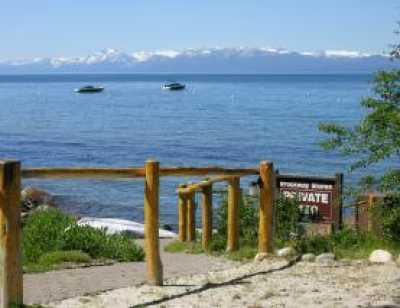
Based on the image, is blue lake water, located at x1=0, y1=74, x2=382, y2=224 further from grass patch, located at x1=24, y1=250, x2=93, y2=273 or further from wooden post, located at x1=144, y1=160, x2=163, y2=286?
wooden post, located at x1=144, y1=160, x2=163, y2=286

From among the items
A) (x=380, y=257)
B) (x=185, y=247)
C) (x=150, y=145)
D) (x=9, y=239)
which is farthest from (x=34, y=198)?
(x=150, y=145)

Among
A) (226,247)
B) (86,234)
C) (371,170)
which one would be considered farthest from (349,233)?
(371,170)

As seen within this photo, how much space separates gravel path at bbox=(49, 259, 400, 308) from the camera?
8.41 metres

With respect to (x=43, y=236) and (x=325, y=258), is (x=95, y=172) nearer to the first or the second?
(x=43, y=236)

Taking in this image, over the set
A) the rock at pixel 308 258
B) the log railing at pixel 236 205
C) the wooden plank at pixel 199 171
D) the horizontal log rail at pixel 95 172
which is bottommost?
the rock at pixel 308 258

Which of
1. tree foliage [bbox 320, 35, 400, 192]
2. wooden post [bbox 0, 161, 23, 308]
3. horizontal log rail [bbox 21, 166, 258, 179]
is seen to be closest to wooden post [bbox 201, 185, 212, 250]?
tree foliage [bbox 320, 35, 400, 192]

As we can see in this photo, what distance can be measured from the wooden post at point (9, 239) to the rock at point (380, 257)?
4.91 metres

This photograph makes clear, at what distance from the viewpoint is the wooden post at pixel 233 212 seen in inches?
455

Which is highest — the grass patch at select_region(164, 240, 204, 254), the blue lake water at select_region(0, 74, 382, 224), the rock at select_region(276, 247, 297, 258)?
the rock at select_region(276, 247, 297, 258)

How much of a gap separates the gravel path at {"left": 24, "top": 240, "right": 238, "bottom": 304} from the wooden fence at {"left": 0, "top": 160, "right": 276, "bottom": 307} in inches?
18.6

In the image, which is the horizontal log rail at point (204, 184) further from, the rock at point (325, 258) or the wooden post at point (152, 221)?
the wooden post at point (152, 221)

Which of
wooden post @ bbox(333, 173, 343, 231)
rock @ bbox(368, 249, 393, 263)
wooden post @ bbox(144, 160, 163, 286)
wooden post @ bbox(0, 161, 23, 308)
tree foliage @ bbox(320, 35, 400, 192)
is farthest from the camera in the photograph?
wooden post @ bbox(333, 173, 343, 231)

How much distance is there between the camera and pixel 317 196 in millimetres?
14836

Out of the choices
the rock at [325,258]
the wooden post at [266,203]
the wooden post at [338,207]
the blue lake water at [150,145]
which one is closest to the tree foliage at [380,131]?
the wooden post at [266,203]
